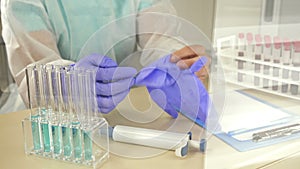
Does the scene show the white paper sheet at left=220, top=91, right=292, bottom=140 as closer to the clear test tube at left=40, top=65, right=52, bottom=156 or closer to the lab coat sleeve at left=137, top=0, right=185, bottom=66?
the lab coat sleeve at left=137, top=0, right=185, bottom=66

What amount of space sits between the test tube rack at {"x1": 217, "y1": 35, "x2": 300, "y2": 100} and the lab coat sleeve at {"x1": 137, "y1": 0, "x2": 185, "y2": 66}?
0.10 meters

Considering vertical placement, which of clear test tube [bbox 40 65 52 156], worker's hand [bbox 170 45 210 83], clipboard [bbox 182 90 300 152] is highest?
worker's hand [bbox 170 45 210 83]

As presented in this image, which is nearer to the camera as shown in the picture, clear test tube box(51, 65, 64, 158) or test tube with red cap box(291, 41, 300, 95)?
clear test tube box(51, 65, 64, 158)

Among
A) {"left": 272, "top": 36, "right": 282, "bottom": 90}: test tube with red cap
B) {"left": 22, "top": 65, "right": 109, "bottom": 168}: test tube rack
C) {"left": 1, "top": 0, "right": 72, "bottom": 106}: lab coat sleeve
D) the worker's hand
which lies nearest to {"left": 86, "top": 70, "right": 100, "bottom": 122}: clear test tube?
{"left": 22, "top": 65, "right": 109, "bottom": 168}: test tube rack

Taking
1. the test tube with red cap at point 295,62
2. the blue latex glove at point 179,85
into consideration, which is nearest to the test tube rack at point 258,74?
the test tube with red cap at point 295,62

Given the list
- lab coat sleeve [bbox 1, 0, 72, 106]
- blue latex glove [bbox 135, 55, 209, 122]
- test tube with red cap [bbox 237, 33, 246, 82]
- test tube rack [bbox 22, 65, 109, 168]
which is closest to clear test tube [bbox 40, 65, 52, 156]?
test tube rack [bbox 22, 65, 109, 168]

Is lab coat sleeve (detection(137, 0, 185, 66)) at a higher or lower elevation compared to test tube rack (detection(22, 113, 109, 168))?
higher

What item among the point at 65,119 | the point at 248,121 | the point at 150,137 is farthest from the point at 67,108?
the point at 248,121

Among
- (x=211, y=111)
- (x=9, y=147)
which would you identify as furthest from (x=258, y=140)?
(x=9, y=147)

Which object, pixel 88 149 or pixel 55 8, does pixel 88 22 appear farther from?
pixel 88 149

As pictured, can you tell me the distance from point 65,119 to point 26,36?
0.33 m

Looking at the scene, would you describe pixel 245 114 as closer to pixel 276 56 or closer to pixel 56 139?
pixel 276 56

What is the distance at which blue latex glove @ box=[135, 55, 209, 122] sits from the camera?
51 cm

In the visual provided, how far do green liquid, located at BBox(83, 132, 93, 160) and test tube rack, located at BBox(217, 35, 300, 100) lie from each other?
298 millimetres
